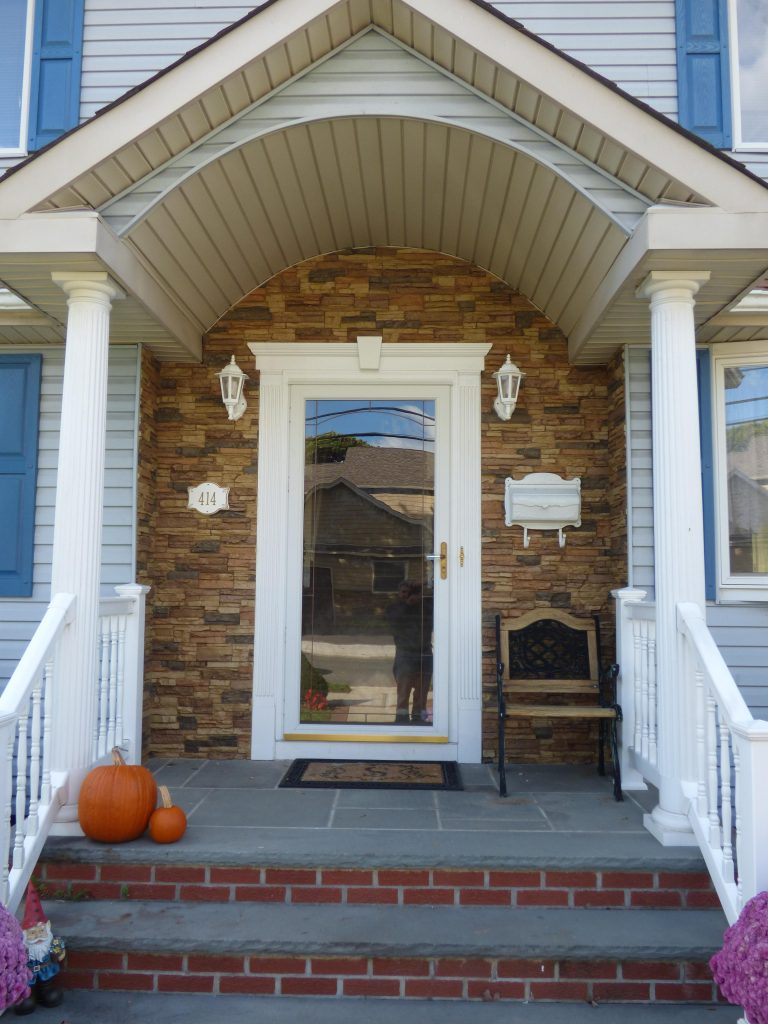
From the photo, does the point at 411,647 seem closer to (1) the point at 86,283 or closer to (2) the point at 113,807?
(2) the point at 113,807

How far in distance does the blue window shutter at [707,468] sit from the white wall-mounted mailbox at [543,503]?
2.17 ft

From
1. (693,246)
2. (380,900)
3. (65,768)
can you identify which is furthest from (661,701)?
(65,768)

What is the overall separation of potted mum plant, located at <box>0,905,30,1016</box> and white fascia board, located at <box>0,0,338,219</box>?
8.40 feet

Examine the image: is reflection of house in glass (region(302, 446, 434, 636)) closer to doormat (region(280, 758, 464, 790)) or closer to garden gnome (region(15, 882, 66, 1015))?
doormat (region(280, 758, 464, 790))

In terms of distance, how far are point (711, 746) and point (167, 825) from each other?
2.03m

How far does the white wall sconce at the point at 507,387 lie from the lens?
4387mm

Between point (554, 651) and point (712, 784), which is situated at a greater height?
point (554, 651)

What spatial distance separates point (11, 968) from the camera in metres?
2.19

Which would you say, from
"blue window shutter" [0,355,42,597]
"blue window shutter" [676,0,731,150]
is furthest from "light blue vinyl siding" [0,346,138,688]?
"blue window shutter" [676,0,731,150]

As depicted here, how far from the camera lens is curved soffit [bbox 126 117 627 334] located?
3537 millimetres

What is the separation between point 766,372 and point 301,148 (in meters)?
2.68

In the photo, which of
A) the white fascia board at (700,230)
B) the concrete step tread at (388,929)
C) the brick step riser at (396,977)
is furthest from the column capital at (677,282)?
the brick step riser at (396,977)

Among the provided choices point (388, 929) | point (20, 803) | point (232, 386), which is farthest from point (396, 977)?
point (232, 386)

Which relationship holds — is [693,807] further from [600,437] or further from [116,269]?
[116,269]
